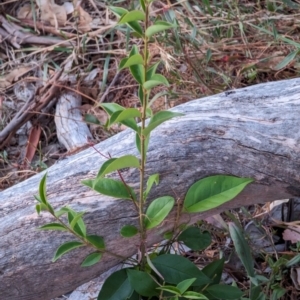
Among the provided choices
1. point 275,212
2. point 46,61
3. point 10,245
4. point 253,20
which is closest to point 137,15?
point 10,245

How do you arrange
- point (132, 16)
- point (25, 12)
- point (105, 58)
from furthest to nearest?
point (25, 12) < point (105, 58) < point (132, 16)

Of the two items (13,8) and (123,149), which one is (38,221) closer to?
(123,149)

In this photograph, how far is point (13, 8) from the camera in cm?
300

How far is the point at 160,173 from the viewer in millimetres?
1194

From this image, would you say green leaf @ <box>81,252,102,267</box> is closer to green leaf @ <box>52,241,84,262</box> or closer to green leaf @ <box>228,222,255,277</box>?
green leaf @ <box>52,241,84,262</box>

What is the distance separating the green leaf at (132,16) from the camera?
81 cm

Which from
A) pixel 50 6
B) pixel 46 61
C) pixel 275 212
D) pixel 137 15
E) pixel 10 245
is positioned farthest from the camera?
pixel 50 6

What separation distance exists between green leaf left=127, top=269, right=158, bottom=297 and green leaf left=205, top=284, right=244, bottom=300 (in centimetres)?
13

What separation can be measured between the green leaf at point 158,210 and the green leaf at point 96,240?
9 cm

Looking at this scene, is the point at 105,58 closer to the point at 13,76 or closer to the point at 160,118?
the point at 13,76

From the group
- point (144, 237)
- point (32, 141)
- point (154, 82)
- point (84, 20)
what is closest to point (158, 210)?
point (144, 237)

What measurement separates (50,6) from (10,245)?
1.97m

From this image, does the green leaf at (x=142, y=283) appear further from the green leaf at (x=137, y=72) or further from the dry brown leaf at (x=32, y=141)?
the dry brown leaf at (x=32, y=141)

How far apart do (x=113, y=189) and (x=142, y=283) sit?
0.18m
